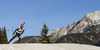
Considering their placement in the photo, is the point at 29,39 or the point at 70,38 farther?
the point at 29,39

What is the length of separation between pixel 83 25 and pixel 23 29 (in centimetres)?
17664

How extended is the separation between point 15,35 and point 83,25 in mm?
176365

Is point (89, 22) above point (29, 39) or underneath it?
above

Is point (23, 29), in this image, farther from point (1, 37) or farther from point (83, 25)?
point (83, 25)

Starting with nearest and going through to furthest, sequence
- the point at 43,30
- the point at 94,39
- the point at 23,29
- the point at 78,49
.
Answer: the point at 78,49 → the point at 23,29 → the point at 43,30 → the point at 94,39

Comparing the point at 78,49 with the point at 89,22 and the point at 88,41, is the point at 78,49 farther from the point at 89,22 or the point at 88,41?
the point at 89,22

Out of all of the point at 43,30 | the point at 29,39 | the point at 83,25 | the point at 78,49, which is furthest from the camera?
the point at 83,25

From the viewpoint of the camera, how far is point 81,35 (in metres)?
97.2

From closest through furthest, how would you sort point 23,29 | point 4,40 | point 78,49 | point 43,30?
point 78,49 < point 23,29 < point 4,40 < point 43,30

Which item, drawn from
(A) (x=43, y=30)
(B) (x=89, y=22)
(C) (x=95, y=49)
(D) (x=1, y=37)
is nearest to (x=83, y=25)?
(B) (x=89, y=22)

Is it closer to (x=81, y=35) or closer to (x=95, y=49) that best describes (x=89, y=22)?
(x=81, y=35)

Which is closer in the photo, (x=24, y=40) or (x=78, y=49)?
(x=78, y=49)

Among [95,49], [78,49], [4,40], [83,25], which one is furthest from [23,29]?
[83,25]

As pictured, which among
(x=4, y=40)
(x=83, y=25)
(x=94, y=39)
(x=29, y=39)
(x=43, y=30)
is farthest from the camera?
(x=83, y=25)
